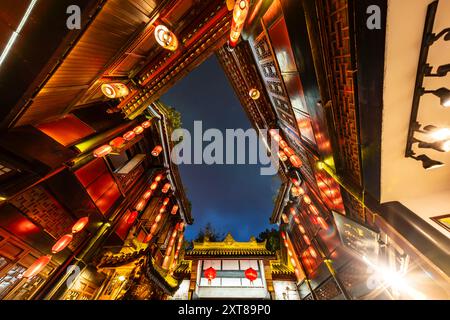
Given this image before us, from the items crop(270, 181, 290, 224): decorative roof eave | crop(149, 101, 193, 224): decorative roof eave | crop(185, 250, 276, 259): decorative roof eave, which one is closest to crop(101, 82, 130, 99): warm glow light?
crop(149, 101, 193, 224): decorative roof eave

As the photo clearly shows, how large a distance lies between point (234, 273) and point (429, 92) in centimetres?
1734

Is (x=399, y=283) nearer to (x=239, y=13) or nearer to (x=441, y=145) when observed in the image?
(x=441, y=145)

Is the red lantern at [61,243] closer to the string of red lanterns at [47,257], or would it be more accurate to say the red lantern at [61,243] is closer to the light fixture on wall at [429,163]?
the string of red lanterns at [47,257]

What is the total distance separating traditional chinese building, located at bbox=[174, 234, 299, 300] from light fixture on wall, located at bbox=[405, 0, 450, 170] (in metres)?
14.4

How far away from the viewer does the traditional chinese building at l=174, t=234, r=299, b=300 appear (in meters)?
14.4

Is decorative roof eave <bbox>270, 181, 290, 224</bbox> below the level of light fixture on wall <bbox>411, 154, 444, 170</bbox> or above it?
above

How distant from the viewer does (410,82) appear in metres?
4.01

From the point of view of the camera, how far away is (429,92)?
3.85 m

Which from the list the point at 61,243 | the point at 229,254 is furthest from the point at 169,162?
the point at 229,254

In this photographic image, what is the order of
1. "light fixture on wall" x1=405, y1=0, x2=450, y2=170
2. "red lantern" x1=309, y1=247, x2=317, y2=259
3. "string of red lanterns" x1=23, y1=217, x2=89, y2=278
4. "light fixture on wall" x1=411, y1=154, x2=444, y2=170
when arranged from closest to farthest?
"light fixture on wall" x1=405, y1=0, x2=450, y2=170
"light fixture on wall" x1=411, y1=154, x2=444, y2=170
"string of red lanterns" x1=23, y1=217, x2=89, y2=278
"red lantern" x1=309, y1=247, x2=317, y2=259

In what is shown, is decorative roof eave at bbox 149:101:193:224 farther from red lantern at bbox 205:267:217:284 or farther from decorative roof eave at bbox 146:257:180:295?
decorative roof eave at bbox 146:257:180:295

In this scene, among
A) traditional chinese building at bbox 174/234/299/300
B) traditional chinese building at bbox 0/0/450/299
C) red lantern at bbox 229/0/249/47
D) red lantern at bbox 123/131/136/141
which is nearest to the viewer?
traditional chinese building at bbox 0/0/450/299

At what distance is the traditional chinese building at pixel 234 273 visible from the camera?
14.4m
